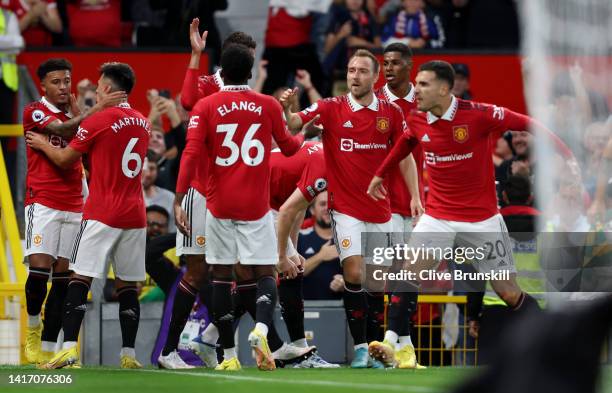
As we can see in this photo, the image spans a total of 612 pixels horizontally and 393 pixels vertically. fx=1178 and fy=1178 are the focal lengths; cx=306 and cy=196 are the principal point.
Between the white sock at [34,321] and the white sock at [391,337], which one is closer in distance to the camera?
the white sock at [391,337]

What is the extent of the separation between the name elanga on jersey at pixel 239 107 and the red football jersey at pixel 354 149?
113cm

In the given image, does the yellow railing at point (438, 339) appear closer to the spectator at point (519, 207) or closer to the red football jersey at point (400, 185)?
the spectator at point (519, 207)

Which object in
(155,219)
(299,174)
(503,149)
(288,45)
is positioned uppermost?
(288,45)

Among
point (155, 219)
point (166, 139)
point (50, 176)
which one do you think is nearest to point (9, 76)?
point (166, 139)

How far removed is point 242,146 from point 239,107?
0.87 ft

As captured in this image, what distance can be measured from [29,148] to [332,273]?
12.0ft

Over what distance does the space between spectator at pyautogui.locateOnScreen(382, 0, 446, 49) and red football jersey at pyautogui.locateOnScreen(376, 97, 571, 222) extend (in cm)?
625

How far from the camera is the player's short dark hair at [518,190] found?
11094 mm

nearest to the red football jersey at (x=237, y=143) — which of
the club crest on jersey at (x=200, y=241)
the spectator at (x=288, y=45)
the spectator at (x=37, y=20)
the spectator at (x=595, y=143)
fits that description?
the club crest on jersey at (x=200, y=241)

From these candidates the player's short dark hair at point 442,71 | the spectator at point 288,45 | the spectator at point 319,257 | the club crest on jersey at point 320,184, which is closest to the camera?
the player's short dark hair at point 442,71

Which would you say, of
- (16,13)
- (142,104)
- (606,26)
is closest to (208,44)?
(142,104)

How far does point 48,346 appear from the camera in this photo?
862 centimetres

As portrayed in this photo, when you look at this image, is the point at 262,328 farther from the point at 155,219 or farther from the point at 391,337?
the point at 155,219

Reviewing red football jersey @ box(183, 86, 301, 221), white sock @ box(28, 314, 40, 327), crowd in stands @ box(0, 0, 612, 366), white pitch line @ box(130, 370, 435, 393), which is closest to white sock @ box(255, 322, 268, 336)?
white pitch line @ box(130, 370, 435, 393)
